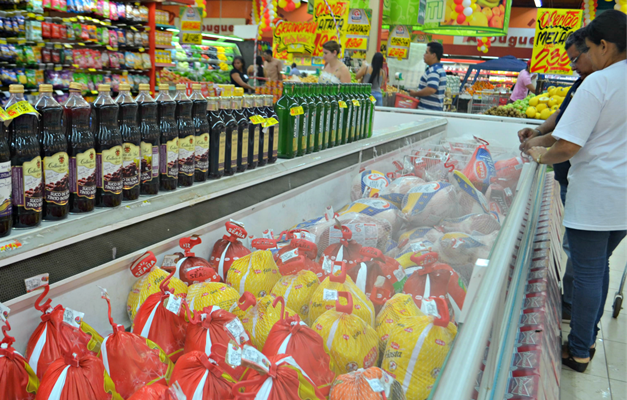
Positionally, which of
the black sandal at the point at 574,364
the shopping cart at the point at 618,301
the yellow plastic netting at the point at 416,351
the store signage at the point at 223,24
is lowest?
the black sandal at the point at 574,364

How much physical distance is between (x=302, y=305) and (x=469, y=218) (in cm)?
85

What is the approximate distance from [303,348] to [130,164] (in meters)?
0.72

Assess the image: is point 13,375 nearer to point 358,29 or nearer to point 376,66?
point 376,66

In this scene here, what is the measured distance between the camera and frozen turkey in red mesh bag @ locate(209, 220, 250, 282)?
1672 millimetres

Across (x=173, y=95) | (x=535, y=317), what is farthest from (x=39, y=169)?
(x=535, y=317)

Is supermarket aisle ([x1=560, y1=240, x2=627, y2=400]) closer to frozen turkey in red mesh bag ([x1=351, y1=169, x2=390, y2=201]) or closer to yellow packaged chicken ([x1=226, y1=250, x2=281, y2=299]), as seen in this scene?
frozen turkey in red mesh bag ([x1=351, y1=169, x2=390, y2=201])

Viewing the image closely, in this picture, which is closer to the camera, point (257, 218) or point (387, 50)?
point (257, 218)

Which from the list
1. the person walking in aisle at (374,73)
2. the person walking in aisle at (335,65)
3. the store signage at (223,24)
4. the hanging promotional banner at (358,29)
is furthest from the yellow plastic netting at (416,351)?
the store signage at (223,24)

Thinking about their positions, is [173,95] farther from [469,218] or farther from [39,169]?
[469,218]

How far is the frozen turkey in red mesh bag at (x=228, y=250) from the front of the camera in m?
1.67

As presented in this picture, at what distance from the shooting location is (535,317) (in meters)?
1.82

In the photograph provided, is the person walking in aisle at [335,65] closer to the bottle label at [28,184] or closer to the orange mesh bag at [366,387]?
the bottle label at [28,184]

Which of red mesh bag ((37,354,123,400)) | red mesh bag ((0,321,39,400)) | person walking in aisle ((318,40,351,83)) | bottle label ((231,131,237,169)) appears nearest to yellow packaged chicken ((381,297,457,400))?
red mesh bag ((37,354,123,400))

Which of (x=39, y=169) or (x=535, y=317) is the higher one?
(x=39, y=169)
